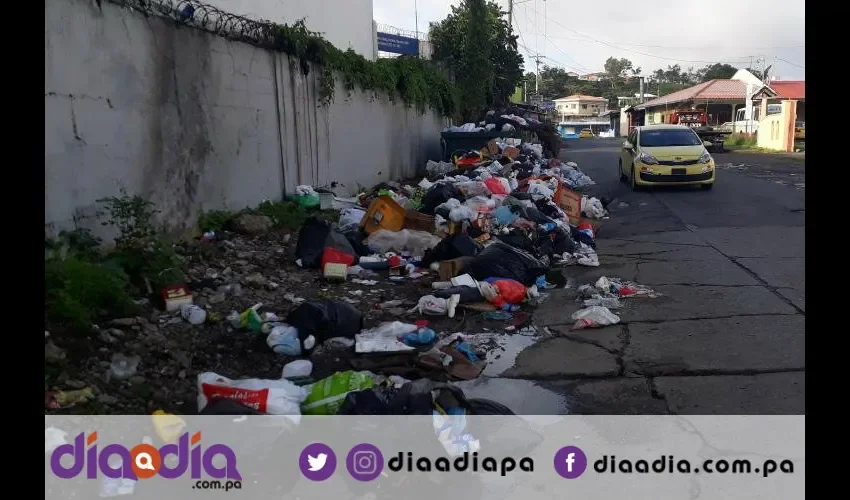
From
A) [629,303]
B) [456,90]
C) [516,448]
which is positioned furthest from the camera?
[456,90]

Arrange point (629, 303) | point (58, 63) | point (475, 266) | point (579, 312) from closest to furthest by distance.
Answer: point (58, 63), point (579, 312), point (629, 303), point (475, 266)

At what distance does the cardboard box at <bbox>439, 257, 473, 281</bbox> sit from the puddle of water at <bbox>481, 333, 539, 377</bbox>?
4.49 ft

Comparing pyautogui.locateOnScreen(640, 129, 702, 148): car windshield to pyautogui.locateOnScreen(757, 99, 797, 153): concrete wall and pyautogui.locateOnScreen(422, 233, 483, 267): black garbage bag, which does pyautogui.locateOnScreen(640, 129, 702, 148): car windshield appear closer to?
pyautogui.locateOnScreen(422, 233, 483, 267): black garbage bag

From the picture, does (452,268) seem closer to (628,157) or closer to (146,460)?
(146,460)

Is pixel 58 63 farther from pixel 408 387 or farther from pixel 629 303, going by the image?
pixel 629 303

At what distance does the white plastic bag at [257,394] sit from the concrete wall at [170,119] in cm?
248

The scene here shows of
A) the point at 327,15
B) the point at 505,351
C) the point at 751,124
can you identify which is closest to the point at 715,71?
the point at 751,124

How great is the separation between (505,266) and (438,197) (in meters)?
3.74

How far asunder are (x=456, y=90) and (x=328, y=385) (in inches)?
706

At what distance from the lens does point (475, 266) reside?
20.9ft

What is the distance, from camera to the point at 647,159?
13.9m

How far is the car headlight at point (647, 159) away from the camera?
45.4 ft

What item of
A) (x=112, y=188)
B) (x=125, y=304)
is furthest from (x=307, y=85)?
(x=125, y=304)

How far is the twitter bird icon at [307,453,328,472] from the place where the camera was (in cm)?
302
